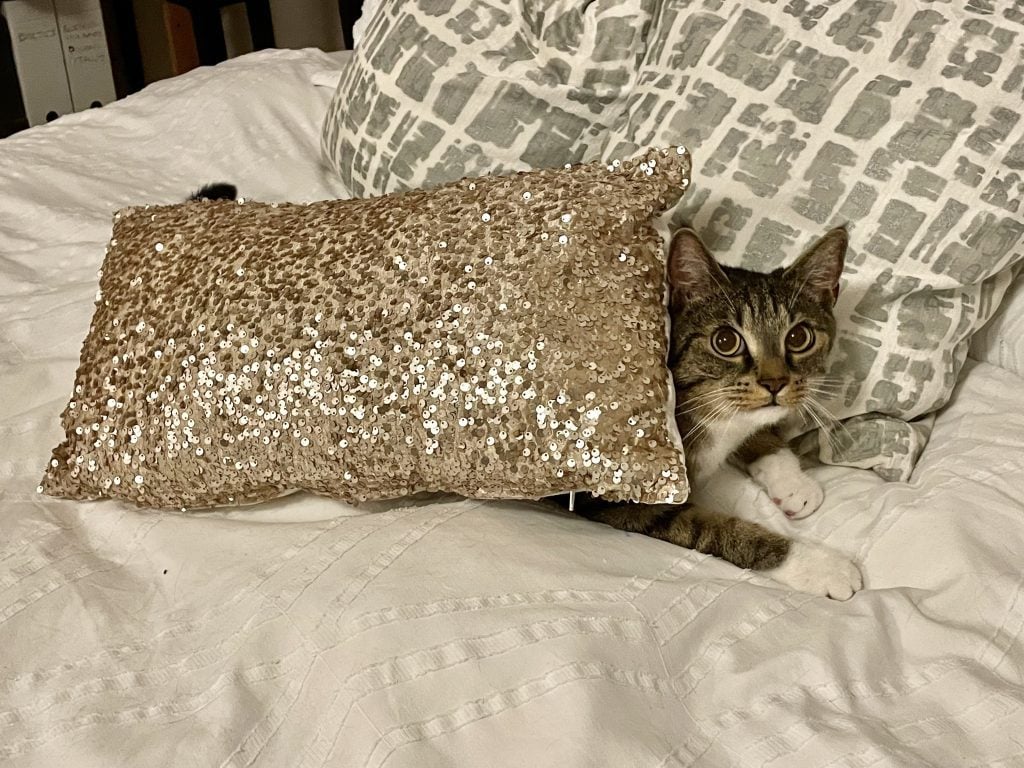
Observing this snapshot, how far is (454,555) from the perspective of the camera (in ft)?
2.40

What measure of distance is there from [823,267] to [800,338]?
8 cm

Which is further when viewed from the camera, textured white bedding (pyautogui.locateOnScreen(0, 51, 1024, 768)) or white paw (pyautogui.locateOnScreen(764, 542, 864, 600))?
white paw (pyautogui.locateOnScreen(764, 542, 864, 600))

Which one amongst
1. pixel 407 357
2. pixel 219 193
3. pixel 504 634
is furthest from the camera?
pixel 219 193

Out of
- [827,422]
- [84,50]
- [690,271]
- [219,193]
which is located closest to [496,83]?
[690,271]

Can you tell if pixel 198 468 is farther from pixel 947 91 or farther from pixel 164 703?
pixel 947 91

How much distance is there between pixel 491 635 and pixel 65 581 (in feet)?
1.32

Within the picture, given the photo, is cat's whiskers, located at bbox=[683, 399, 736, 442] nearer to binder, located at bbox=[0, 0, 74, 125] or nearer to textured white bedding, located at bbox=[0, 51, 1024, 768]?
textured white bedding, located at bbox=[0, 51, 1024, 768]

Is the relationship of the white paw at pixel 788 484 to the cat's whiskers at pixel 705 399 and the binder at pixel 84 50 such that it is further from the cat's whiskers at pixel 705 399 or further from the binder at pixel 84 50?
the binder at pixel 84 50

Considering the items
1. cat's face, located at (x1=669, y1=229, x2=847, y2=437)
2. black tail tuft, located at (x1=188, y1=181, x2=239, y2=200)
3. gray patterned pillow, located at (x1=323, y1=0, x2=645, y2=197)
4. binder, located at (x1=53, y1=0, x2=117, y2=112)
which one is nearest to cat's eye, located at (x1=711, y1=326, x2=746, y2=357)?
cat's face, located at (x1=669, y1=229, x2=847, y2=437)

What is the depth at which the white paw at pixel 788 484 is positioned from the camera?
2.96 ft

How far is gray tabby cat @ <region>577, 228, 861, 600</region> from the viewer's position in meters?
0.86

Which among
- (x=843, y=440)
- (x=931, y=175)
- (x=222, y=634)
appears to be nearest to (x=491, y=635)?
(x=222, y=634)

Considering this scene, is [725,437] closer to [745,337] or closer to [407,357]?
[745,337]

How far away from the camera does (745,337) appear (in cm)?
90
